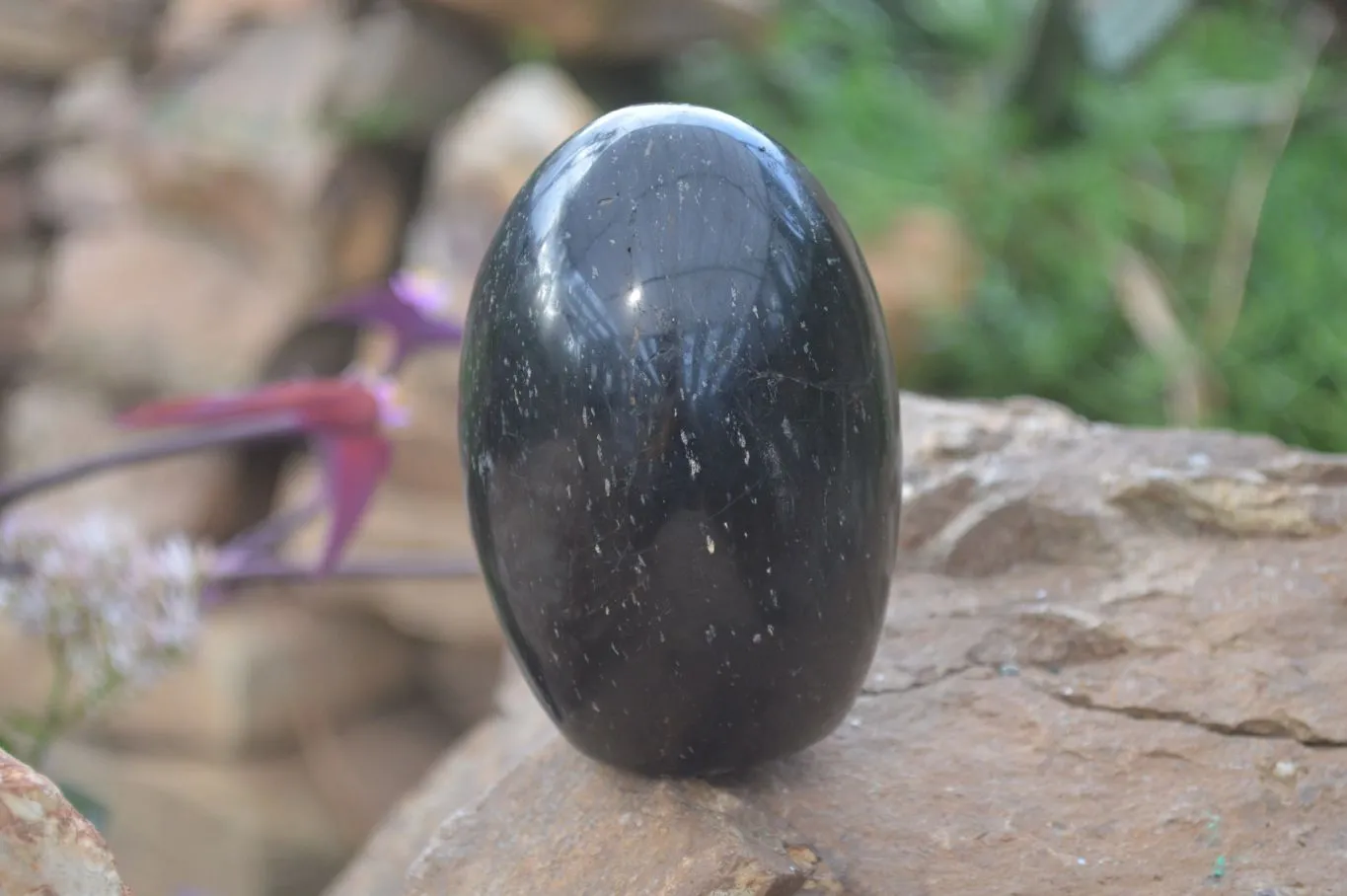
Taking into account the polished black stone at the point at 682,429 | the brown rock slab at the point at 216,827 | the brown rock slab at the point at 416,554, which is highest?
the polished black stone at the point at 682,429

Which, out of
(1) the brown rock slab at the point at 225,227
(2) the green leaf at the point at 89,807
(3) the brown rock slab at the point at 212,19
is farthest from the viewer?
(3) the brown rock slab at the point at 212,19

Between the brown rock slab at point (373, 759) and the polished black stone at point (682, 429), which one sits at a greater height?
the polished black stone at point (682, 429)

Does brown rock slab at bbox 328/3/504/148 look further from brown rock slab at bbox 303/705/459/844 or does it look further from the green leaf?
the green leaf

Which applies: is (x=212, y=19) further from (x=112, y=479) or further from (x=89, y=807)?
(x=89, y=807)

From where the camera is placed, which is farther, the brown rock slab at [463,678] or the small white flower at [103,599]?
the brown rock slab at [463,678]

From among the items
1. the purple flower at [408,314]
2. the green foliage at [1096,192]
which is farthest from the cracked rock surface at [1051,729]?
the green foliage at [1096,192]

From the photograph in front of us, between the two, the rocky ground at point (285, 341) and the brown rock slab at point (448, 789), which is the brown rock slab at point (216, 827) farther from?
the brown rock slab at point (448, 789)

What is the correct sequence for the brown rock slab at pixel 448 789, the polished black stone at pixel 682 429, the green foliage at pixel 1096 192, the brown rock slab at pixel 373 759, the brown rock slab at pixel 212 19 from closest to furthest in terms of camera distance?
the polished black stone at pixel 682 429 < the brown rock slab at pixel 448 789 < the green foliage at pixel 1096 192 < the brown rock slab at pixel 373 759 < the brown rock slab at pixel 212 19
